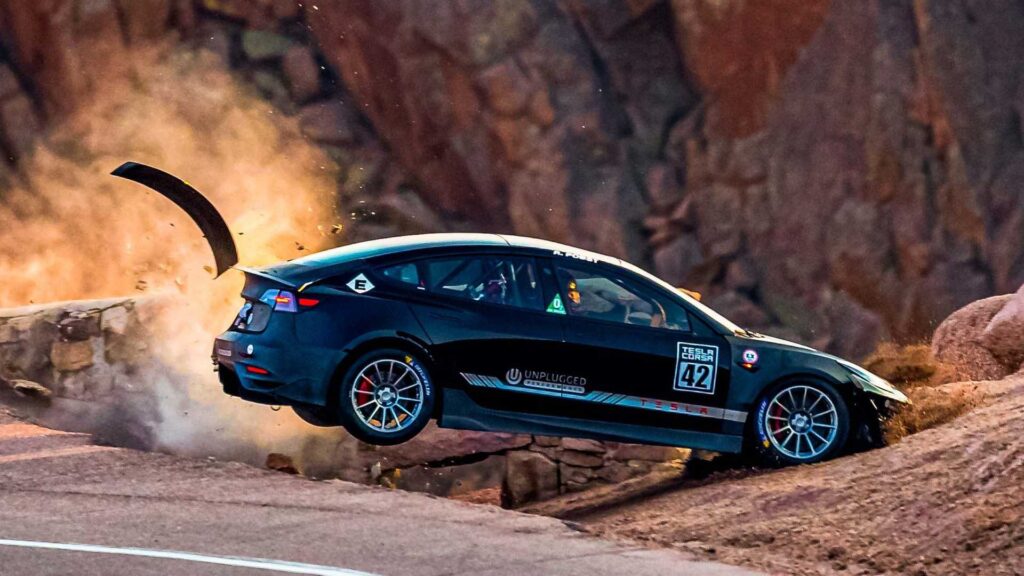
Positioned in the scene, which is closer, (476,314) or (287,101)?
(476,314)

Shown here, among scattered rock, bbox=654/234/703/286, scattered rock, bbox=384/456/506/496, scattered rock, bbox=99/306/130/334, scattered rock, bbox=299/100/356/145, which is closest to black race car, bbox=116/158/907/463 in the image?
scattered rock, bbox=384/456/506/496

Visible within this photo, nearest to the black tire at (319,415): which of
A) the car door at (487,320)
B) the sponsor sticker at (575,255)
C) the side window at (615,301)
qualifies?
the car door at (487,320)

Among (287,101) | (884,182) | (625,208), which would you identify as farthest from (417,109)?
(884,182)

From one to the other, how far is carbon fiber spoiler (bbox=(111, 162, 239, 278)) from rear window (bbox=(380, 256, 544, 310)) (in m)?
3.53

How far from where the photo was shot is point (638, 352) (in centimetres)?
1103

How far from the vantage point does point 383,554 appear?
Result: 8.16 meters

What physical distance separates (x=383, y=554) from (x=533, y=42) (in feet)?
81.1

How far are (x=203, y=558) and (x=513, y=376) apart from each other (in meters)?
3.33

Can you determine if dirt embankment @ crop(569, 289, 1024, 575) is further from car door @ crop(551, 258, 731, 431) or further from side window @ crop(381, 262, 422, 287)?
side window @ crop(381, 262, 422, 287)

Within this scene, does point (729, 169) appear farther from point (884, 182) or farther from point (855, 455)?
point (855, 455)

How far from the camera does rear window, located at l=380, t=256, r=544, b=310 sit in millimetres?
10836

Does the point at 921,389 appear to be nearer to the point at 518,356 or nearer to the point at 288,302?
the point at 518,356

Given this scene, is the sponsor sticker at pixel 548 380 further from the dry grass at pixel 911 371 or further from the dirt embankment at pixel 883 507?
the dry grass at pixel 911 371

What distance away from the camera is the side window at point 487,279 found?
10875 mm
